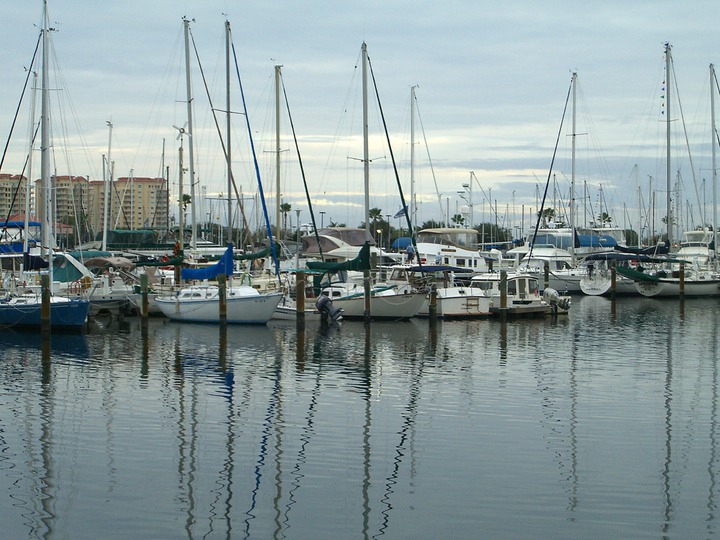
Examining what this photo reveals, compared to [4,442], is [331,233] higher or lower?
higher

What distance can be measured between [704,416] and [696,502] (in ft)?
23.9

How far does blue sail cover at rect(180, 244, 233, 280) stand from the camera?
4034 cm

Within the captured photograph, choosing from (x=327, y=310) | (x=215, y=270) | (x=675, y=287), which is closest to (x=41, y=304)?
(x=215, y=270)

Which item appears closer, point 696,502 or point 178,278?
point 696,502

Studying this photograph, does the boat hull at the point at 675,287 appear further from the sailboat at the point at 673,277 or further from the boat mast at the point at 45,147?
the boat mast at the point at 45,147

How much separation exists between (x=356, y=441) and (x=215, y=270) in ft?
74.7

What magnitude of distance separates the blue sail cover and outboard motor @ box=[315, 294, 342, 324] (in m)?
3.95

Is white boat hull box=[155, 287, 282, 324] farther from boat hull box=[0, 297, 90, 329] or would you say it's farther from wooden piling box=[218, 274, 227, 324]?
boat hull box=[0, 297, 90, 329]

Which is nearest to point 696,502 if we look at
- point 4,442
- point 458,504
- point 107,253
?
point 458,504

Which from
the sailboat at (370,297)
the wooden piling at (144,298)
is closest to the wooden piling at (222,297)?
the wooden piling at (144,298)

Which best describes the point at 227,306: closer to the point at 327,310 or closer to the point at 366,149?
the point at 327,310

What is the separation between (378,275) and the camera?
45.5 meters

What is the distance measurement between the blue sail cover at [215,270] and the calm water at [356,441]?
6.73 meters

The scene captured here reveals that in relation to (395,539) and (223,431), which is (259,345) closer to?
(223,431)
